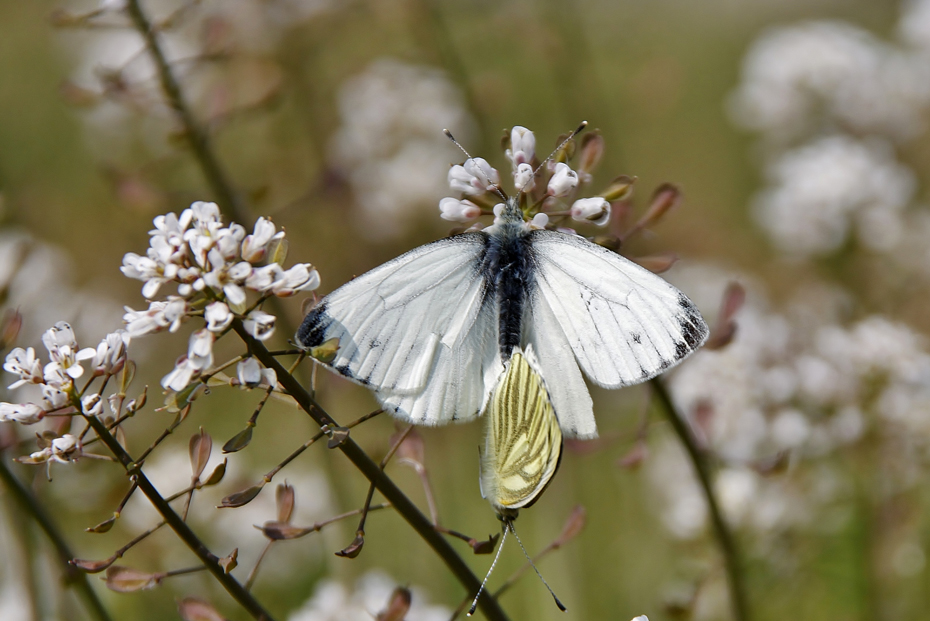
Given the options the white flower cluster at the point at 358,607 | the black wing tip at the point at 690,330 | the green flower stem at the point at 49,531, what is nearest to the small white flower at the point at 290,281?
the black wing tip at the point at 690,330

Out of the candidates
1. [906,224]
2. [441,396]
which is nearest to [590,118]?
[906,224]

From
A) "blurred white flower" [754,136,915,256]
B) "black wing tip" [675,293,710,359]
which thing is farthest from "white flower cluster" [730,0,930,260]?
"black wing tip" [675,293,710,359]

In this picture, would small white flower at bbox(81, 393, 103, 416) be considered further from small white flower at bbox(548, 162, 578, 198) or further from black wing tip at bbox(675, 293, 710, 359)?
black wing tip at bbox(675, 293, 710, 359)

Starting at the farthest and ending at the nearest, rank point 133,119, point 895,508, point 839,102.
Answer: point 133,119 < point 839,102 < point 895,508

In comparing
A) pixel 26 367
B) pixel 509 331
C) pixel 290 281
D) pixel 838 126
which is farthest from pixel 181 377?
pixel 838 126

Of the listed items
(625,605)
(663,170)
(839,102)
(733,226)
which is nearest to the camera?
(625,605)

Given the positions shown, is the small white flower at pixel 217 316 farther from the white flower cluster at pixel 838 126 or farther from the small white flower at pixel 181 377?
the white flower cluster at pixel 838 126

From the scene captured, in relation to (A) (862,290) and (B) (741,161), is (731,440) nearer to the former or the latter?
(A) (862,290)
